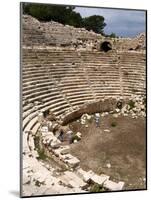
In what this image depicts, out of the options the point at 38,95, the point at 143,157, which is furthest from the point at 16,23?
the point at 143,157

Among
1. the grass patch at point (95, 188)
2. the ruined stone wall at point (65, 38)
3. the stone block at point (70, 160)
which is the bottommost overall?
the grass patch at point (95, 188)

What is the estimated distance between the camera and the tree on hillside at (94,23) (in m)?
4.33

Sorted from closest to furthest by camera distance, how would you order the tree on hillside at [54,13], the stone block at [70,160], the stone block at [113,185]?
the tree on hillside at [54,13]
the stone block at [70,160]
the stone block at [113,185]

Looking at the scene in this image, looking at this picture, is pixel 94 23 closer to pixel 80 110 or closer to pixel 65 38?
pixel 65 38

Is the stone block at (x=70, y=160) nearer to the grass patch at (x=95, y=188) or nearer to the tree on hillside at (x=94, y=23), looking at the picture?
the grass patch at (x=95, y=188)

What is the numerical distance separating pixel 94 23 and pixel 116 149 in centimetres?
104

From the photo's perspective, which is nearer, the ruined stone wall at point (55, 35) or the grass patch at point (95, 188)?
the ruined stone wall at point (55, 35)

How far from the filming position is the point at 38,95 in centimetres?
420

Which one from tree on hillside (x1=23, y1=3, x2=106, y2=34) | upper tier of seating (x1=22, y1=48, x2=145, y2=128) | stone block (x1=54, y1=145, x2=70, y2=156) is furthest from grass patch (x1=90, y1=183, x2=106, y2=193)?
tree on hillside (x1=23, y1=3, x2=106, y2=34)

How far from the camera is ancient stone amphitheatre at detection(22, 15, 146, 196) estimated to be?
4176 millimetres

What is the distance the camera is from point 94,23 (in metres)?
4.34

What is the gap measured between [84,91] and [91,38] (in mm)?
431

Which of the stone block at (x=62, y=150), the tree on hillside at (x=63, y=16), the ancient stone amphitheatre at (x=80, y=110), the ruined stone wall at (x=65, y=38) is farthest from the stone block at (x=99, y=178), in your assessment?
the tree on hillside at (x=63, y=16)

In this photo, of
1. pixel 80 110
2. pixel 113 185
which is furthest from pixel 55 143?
pixel 113 185
